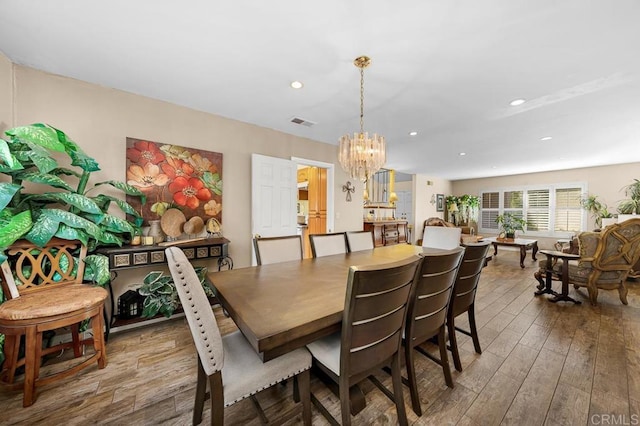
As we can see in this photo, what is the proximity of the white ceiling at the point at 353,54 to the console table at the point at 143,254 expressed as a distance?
164cm

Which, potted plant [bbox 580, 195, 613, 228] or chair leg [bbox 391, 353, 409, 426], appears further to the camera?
potted plant [bbox 580, 195, 613, 228]

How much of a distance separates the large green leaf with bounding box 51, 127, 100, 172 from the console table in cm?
77

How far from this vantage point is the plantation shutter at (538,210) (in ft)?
24.4

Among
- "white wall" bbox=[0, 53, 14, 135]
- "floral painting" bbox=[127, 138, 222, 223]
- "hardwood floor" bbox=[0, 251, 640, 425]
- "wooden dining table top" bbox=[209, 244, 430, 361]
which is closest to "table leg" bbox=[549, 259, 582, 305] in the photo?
"hardwood floor" bbox=[0, 251, 640, 425]

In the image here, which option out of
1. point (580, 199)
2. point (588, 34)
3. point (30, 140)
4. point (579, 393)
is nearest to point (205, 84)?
point (30, 140)

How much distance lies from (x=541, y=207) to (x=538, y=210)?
0.12 m

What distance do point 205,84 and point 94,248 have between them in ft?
6.11

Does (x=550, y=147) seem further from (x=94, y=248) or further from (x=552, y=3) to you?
(x=94, y=248)

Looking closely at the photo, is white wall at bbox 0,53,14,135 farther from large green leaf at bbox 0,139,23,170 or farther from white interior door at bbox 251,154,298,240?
white interior door at bbox 251,154,298,240

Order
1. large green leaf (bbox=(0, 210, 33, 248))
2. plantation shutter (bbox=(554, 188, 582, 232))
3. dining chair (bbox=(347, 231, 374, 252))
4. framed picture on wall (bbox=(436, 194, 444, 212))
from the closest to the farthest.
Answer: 1. large green leaf (bbox=(0, 210, 33, 248))
2. dining chair (bbox=(347, 231, 374, 252))
3. plantation shutter (bbox=(554, 188, 582, 232))
4. framed picture on wall (bbox=(436, 194, 444, 212))

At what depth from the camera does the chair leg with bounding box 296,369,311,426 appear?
129cm

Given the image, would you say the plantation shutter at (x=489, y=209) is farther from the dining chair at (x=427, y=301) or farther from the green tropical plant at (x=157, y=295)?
the green tropical plant at (x=157, y=295)

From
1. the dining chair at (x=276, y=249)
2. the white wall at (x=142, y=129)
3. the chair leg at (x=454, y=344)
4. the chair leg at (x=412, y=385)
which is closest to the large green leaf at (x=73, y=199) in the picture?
the white wall at (x=142, y=129)

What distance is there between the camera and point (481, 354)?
6.79 feet
